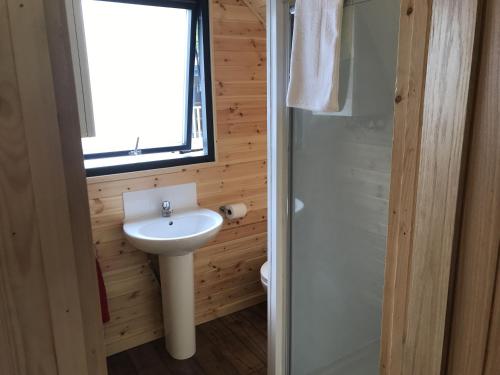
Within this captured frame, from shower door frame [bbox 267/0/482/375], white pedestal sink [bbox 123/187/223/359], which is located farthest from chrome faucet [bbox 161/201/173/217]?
shower door frame [bbox 267/0/482/375]

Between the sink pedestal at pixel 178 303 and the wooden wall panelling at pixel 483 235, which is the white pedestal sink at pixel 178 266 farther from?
the wooden wall panelling at pixel 483 235

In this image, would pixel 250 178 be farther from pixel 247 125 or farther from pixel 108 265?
pixel 108 265

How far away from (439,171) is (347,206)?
2.62 ft

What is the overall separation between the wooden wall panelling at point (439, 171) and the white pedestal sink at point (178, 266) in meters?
1.49

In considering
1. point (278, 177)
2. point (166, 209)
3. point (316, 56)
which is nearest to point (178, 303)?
point (166, 209)

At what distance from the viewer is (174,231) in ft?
8.05

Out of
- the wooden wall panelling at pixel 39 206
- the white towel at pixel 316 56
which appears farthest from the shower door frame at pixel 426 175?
the wooden wall panelling at pixel 39 206

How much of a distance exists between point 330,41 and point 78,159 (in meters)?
1.05

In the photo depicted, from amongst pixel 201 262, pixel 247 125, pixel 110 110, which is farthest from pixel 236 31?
pixel 201 262

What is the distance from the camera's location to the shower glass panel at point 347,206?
52.3 inches

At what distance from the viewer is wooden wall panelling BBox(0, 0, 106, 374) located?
0.54 metres

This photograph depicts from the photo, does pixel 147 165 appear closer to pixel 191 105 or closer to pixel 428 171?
pixel 191 105

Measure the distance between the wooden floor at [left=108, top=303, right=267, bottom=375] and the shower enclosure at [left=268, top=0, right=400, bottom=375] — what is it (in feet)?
1.63

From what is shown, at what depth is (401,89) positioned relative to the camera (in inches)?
37.9
